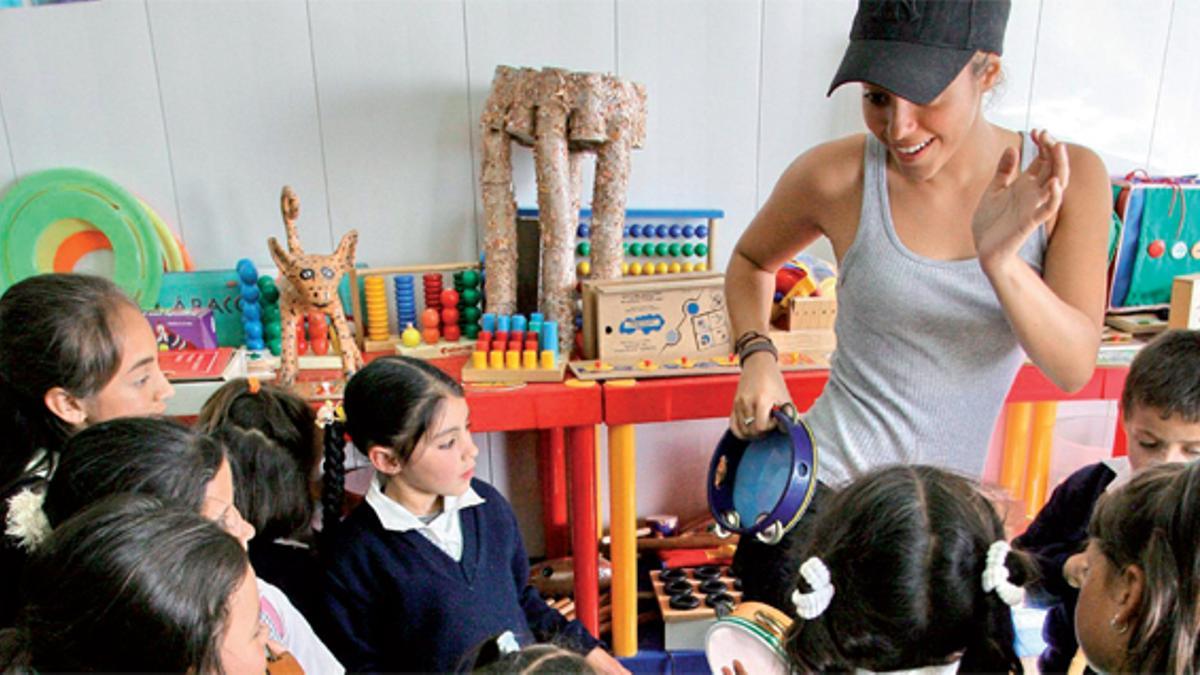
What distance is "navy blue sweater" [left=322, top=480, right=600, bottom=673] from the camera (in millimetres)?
995

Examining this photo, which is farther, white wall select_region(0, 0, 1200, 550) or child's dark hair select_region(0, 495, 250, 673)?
white wall select_region(0, 0, 1200, 550)

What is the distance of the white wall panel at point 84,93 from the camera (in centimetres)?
162

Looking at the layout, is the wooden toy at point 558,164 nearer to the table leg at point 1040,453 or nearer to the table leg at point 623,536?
the table leg at point 623,536

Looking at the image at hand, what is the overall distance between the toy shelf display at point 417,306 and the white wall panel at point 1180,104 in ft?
5.70

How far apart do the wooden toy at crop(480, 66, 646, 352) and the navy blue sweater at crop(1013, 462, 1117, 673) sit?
92 cm

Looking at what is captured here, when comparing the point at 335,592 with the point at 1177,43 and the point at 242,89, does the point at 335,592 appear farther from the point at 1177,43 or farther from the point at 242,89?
the point at 1177,43

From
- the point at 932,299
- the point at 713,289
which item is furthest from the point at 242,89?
the point at 932,299

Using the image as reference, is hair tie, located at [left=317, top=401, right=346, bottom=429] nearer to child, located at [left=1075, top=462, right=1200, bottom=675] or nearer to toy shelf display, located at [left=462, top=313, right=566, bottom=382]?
toy shelf display, located at [left=462, top=313, right=566, bottom=382]

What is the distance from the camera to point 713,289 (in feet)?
5.18

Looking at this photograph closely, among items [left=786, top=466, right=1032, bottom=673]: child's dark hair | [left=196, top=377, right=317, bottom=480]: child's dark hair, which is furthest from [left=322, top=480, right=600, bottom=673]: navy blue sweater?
[left=786, top=466, right=1032, bottom=673]: child's dark hair

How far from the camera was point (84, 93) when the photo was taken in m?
1.66

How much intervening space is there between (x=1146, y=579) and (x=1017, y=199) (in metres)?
0.36

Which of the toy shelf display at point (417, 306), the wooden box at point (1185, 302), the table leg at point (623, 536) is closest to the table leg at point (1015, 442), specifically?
the wooden box at point (1185, 302)

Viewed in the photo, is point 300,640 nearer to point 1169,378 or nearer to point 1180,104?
point 1169,378
